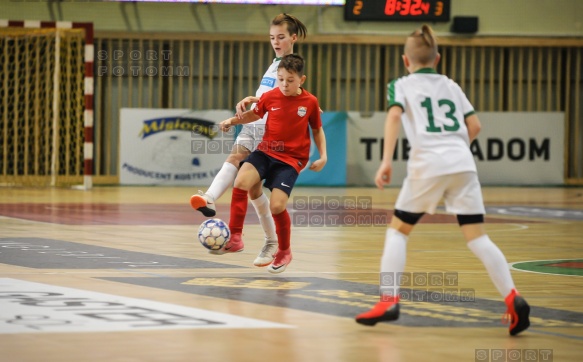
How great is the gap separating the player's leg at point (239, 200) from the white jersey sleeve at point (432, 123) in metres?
2.15

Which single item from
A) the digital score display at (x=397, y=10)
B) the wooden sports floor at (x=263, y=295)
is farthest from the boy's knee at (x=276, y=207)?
the digital score display at (x=397, y=10)

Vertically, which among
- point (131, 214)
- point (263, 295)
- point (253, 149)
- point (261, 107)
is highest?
point (261, 107)

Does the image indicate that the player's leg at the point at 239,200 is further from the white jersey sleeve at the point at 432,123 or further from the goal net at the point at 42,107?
the goal net at the point at 42,107

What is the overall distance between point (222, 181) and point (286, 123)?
30.6 inches

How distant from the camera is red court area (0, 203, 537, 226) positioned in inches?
499

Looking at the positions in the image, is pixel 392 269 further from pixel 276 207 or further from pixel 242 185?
pixel 242 185

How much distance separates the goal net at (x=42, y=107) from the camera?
68.8 ft

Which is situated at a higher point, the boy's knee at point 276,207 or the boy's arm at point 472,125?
the boy's arm at point 472,125

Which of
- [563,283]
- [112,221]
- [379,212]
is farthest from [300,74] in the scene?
[379,212]

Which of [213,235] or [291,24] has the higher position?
[291,24]

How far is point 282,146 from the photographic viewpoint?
25.3 feet

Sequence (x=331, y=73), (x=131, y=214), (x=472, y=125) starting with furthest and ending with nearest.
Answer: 1. (x=331, y=73)
2. (x=131, y=214)
3. (x=472, y=125)

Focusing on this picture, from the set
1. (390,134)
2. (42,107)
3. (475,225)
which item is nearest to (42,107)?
(42,107)

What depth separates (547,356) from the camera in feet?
15.6
